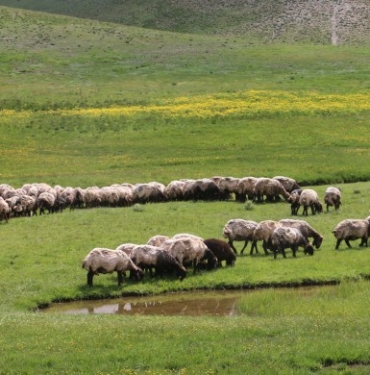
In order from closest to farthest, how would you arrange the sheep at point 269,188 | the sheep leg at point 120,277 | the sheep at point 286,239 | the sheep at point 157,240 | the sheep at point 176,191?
1. the sheep leg at point 120,277
2. the sheep at point 157,240
3. the sheep at point 286,239
4. the sheep at point 269,188
5. the sheep at point 176,191

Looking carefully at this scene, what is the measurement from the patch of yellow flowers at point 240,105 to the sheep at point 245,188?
25.8 metres

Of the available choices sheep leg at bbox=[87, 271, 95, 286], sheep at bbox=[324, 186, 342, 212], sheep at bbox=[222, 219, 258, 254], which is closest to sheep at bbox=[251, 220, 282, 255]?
sheep at bbox=[222, 219, 258, 254]

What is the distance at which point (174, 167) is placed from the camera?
162 feet

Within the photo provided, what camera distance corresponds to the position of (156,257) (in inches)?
973

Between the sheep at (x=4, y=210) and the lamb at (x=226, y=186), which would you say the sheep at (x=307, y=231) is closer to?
the lamb at (x=226, y=186)

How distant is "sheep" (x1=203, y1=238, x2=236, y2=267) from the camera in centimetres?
2598

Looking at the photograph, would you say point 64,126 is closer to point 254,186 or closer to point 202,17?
point 254,186

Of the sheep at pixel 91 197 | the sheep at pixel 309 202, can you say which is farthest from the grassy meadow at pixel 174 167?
the sheep at pixel 91 197

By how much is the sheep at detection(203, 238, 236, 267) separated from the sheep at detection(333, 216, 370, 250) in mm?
4108

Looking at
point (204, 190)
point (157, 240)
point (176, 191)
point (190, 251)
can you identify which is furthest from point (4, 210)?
point (190, 251)

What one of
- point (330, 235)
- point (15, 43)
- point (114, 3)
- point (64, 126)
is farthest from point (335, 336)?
point (114, 3)

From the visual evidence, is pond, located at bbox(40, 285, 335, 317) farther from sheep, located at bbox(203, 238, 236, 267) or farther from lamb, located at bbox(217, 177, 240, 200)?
lamb, located at bbox(217, 177, 240, 200)

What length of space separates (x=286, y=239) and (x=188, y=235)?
3292 millimetres

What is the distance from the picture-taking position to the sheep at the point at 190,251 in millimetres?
25219
